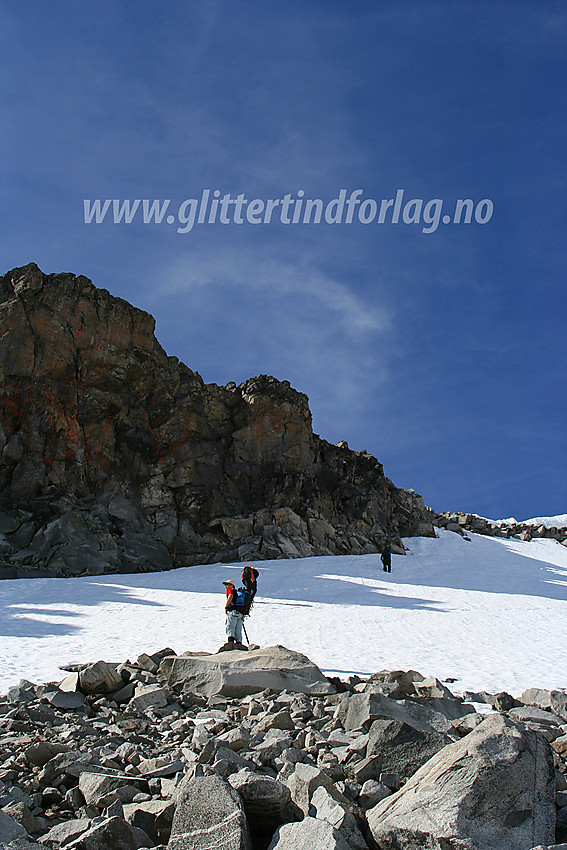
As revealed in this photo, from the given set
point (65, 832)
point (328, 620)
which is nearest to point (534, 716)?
point (65, 832)

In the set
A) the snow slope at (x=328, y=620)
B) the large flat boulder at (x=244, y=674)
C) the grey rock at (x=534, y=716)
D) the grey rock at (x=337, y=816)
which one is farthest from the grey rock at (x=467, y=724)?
the snow slope at (x=328, y=620)

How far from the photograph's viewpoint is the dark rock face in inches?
1328

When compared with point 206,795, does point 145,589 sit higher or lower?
lower

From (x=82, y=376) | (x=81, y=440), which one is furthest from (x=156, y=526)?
(x=82, y=376)

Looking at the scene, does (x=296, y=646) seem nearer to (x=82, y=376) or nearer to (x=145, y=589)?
(x=145, y=589)

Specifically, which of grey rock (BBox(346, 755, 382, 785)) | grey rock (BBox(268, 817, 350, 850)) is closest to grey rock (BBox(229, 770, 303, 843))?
grey rock (BBox(268, 817, 350, 850))

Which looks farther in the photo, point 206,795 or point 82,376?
point 82,376

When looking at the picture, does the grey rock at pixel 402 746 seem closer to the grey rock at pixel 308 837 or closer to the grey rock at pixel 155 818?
the grey rock at pixel 308 837

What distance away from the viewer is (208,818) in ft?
12.9

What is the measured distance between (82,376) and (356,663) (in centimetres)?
3119

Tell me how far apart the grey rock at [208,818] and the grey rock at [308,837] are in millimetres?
260

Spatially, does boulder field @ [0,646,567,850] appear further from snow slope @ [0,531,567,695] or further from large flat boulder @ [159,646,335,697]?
snow slope @ [0,531,567,695]

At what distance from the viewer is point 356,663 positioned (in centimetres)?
1220

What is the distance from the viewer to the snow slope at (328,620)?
12086mm
